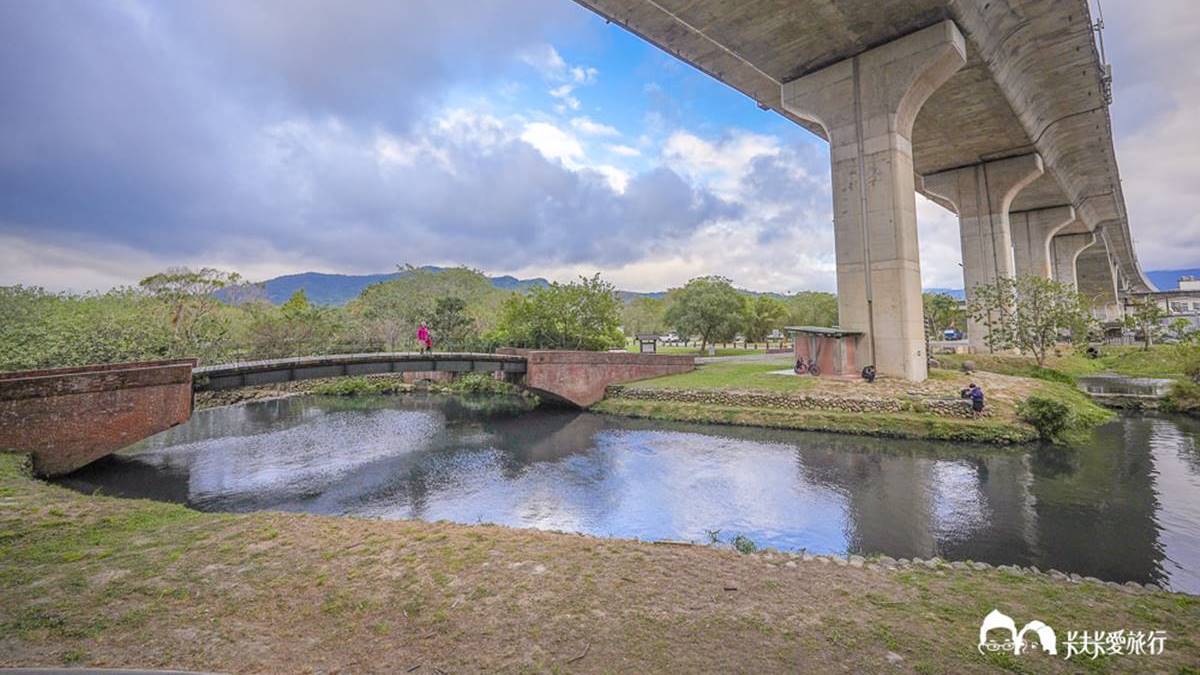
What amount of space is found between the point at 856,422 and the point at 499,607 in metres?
17.8

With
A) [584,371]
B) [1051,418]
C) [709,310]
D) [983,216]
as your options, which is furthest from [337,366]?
[983,216]

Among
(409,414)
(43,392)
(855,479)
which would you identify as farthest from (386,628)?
(409,414)

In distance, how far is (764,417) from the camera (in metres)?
21.2

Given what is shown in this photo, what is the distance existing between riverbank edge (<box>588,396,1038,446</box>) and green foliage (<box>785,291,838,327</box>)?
39865mm

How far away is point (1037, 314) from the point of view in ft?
95.7

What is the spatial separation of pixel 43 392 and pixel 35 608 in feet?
41.3

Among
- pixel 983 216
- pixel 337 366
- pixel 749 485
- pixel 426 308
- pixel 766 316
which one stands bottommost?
pixel 749 485

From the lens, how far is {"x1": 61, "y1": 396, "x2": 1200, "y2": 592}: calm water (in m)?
9.52

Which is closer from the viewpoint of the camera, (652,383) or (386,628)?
(386,628)

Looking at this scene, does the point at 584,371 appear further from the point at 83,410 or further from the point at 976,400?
the point at 83,410

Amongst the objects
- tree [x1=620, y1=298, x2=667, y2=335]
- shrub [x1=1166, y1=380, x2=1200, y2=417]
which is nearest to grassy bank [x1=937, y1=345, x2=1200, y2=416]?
shrub [x1=1166, y1=380, x2=1200, y2=417]

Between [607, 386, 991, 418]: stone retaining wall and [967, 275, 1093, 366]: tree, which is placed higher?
[967, 275, 1093, 366]: tree

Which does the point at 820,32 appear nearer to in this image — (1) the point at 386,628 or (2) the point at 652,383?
(2) the point at 652,383

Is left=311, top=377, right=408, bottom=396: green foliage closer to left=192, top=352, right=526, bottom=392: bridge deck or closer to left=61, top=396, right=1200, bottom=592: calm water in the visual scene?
left=61, top=396, right=1200, bottom=592: calm water
